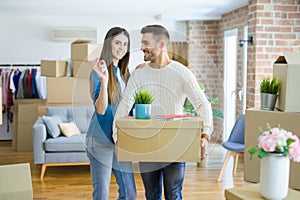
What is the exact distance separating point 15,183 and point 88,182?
200 centimetres

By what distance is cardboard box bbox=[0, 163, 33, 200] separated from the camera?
2237mm

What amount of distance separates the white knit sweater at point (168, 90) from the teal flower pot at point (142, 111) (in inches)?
2.8

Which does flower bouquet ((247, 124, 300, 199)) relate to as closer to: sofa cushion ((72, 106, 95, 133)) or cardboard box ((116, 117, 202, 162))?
cardboard box ((116, 117, 202, 162))

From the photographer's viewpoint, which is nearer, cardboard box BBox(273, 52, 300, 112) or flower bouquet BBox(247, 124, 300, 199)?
flower bouquet BBox(247, 124, 300, 199)

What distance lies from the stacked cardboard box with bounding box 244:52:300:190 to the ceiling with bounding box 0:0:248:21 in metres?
3.08

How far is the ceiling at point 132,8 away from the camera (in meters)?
4.98

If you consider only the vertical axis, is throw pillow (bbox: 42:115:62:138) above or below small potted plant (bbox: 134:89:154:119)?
below

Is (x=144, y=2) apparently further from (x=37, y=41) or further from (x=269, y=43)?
(x=37, y=41)

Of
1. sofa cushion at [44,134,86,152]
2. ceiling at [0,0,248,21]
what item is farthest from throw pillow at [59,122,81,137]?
ceiling at [0,0,248,21]

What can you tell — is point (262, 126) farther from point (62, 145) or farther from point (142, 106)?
point (62, 145)

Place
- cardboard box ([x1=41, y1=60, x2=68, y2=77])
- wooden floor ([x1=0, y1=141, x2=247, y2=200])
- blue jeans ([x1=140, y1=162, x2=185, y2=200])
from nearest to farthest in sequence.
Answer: blue jeans ([x1=140, y1=162, x2=185, y2=200]) → wooden floor ([x1=0, y1=141, x2=247, y2=200]) → cardboard box ([x1=41, y1=60, x2=68, y2=77])

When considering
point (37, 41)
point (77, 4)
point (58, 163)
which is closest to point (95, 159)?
point (58, 163)

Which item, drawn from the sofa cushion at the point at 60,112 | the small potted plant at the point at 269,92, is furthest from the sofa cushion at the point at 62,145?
the small potted plant at the point at 269,92

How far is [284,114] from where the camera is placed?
1881 millimetres
